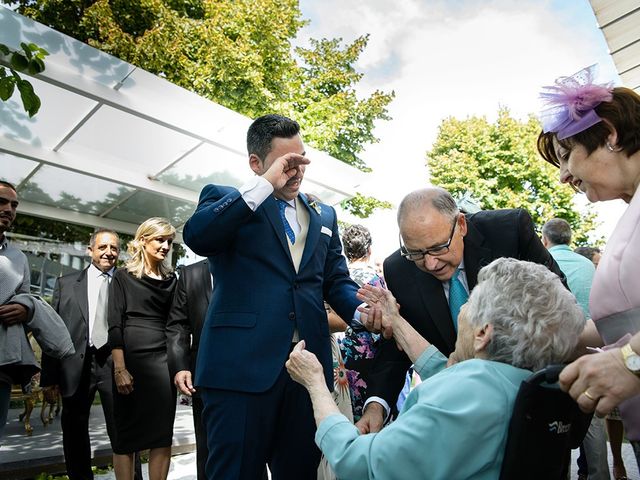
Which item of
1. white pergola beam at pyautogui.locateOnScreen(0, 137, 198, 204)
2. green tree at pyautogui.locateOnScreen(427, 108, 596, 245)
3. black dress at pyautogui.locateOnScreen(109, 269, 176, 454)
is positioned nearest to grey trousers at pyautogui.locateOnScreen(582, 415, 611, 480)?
black dress at pyautogui.locateOnScreen(109, 269, 176, 454)

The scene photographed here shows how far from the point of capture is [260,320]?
205 cm

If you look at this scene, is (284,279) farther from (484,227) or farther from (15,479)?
(15,479)

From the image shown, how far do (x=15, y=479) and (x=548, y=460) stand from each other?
4856 mm

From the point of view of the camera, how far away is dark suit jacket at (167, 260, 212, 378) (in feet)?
12.9

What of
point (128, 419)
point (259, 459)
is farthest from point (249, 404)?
point (128, 419)

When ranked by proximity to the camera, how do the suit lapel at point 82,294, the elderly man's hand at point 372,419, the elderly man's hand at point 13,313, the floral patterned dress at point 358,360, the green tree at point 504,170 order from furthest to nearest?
the green tree at point 504,170 < the suit lapel at point 82,294 < the floral patterned dress at point 358,360 < the elderly man's hand at point 13,313 < the elderly man's hand at point 372,419

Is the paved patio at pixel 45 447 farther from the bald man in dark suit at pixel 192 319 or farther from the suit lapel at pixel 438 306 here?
the suit lapel at pixel 438 306

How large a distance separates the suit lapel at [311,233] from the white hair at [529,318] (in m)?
0.86

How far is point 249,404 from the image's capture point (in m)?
1.97

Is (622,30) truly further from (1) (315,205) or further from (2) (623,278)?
(2) (623,278)

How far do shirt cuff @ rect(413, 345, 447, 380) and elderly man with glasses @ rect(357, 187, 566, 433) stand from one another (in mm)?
198

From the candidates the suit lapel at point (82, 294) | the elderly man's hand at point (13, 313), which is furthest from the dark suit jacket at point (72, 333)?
the elderly man's hand at point (13, 313)

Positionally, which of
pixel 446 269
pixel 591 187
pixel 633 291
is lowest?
pixel 633 291

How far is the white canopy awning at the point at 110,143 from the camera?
633cm
